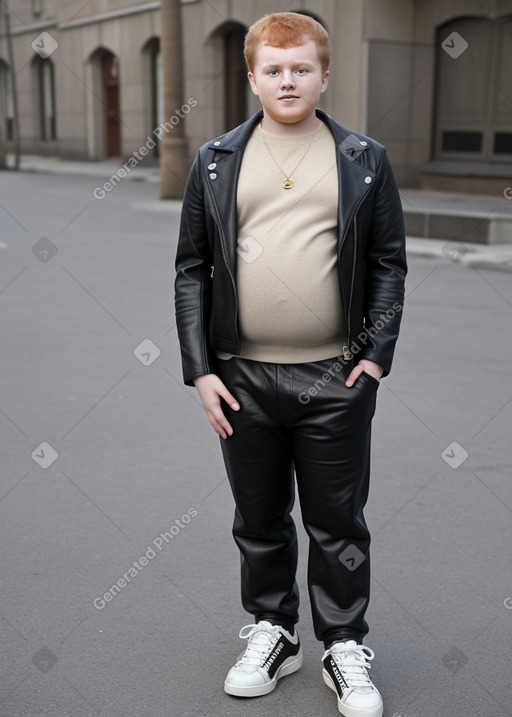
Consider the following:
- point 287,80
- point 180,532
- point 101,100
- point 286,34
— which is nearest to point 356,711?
point 180,532

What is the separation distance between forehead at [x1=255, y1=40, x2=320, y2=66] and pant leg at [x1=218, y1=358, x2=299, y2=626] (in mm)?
807

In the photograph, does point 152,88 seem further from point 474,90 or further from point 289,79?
point 289,79

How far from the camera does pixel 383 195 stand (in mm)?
2512

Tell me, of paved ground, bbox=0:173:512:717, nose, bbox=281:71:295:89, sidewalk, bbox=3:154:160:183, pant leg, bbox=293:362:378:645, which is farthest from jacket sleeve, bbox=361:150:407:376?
sidewalk, bbox=3:154:160:183

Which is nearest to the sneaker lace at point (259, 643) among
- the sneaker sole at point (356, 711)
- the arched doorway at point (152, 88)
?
the sneaker sole at point (356, 711)

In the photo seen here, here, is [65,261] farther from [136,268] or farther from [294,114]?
[294,114]

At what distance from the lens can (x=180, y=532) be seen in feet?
12.7

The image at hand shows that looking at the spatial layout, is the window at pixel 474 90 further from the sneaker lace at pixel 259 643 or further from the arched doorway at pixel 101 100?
the sneaker lace at pixel 259 643

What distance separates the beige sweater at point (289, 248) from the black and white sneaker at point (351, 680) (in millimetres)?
867

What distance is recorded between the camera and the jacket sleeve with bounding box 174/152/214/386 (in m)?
2.61

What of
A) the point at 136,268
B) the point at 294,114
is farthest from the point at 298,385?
the point at 136,268

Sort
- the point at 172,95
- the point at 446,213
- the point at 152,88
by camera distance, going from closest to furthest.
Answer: the point at 446,213 → the point at 172,95 → the point at 152,88

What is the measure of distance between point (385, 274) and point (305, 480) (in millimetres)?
630

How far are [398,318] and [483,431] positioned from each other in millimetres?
2652
